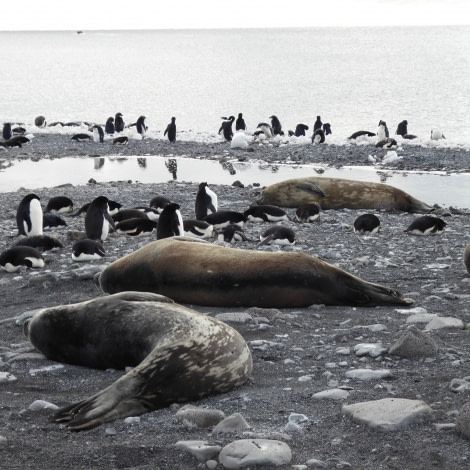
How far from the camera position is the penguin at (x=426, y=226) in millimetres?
11555

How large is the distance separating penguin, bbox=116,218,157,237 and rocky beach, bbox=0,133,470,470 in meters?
1.72

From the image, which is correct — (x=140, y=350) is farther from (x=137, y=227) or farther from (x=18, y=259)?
(x=137, y=227)

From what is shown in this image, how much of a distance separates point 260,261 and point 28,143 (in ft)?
82.3

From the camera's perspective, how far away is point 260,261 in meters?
Result: 7.12

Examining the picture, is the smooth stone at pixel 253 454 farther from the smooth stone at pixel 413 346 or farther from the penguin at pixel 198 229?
the penguin at pixel 198 229

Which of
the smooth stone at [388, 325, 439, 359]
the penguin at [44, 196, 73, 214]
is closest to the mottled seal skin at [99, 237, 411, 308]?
the smooth stone at [388, 325, 439, 359]

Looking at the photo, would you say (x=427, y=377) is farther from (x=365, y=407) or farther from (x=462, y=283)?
(x=462, y=283)

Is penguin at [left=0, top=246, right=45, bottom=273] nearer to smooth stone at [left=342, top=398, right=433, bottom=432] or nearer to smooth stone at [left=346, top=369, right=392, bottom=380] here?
smooth stone at [left=346, top=369, right=392, bottom=380]

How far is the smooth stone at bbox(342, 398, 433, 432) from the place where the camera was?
4.29 meters

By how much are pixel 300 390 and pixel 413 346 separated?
994 millimetres

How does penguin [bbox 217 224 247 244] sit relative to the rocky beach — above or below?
above

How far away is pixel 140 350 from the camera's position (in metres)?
5.29

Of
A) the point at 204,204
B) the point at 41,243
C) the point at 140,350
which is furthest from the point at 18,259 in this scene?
the point at 204,204

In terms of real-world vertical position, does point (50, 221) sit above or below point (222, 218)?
below
